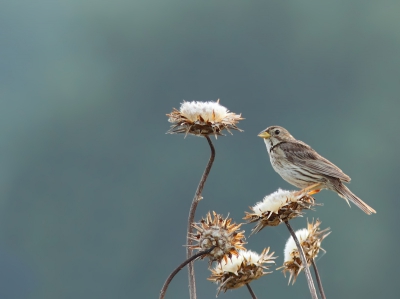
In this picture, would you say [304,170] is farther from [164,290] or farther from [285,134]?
[164,290]

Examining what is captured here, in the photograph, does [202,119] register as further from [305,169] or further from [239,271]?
[305,169]

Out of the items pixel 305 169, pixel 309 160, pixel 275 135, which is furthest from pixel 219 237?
pixel 275 135

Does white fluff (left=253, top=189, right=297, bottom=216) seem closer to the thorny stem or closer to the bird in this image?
the thorny stem

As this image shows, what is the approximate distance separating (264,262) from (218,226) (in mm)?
718

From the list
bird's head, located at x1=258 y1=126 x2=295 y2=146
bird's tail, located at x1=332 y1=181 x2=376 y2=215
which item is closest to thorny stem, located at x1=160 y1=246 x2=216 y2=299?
bird's tail, located at x1=332 y1=181 x2=376 y2=215

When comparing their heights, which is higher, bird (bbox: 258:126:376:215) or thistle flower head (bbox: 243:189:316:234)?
bird (bbox: 258:126:376:215)

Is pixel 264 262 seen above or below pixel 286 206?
below

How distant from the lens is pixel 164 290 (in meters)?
3.56

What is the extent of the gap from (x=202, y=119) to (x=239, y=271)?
1.38 metres

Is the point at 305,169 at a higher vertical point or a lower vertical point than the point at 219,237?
higher

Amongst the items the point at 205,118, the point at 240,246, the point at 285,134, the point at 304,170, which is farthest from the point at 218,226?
the point at 285,134

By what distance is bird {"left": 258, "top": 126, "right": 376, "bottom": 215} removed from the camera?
688 centimetres

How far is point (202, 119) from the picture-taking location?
4.62 m

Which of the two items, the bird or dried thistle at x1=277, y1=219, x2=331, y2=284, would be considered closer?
dried thistle at x1=277, y1=219, x2=331, y2=284
